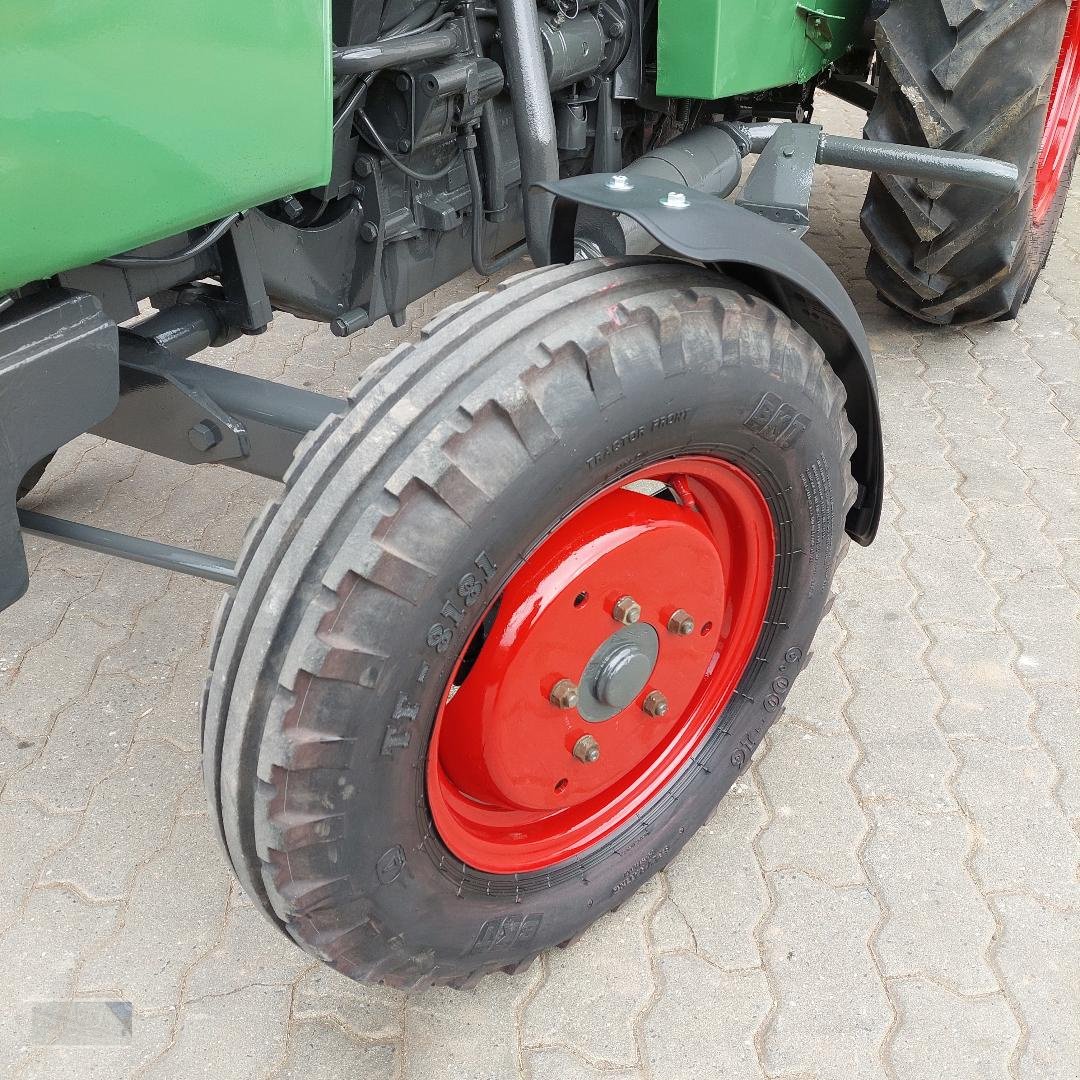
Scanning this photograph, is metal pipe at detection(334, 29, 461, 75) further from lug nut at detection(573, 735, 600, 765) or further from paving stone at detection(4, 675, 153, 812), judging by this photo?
paving stone at detection(4, 675, 153, 812)

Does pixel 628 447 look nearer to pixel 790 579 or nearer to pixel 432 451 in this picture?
pixel 432 451

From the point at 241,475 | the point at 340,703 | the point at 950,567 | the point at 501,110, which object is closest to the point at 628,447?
the point at 340,703

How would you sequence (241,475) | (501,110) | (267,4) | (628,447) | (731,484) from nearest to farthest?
(267,4) < (628,447) < (731,484) < (501,110) < (241,475)

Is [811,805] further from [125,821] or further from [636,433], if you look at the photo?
→ [125,821]

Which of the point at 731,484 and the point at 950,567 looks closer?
the point at 731,484

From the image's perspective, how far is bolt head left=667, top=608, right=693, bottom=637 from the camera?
156 centimetres

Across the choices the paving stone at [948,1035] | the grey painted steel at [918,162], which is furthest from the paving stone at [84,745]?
the grey painted steel at [918,162]

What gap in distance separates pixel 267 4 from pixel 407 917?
1.08m

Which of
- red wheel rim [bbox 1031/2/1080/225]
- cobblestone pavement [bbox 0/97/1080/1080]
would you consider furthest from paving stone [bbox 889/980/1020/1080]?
red wheel rim [bbox 1031/2/1080/225]

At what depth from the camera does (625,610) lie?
57.9 inches

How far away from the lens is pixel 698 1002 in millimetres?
1645

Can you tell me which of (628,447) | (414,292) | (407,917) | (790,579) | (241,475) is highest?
(628,447)

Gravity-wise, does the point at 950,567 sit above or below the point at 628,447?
below

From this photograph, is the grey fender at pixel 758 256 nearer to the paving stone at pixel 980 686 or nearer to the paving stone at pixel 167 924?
the paving stone at pixel 980 686
